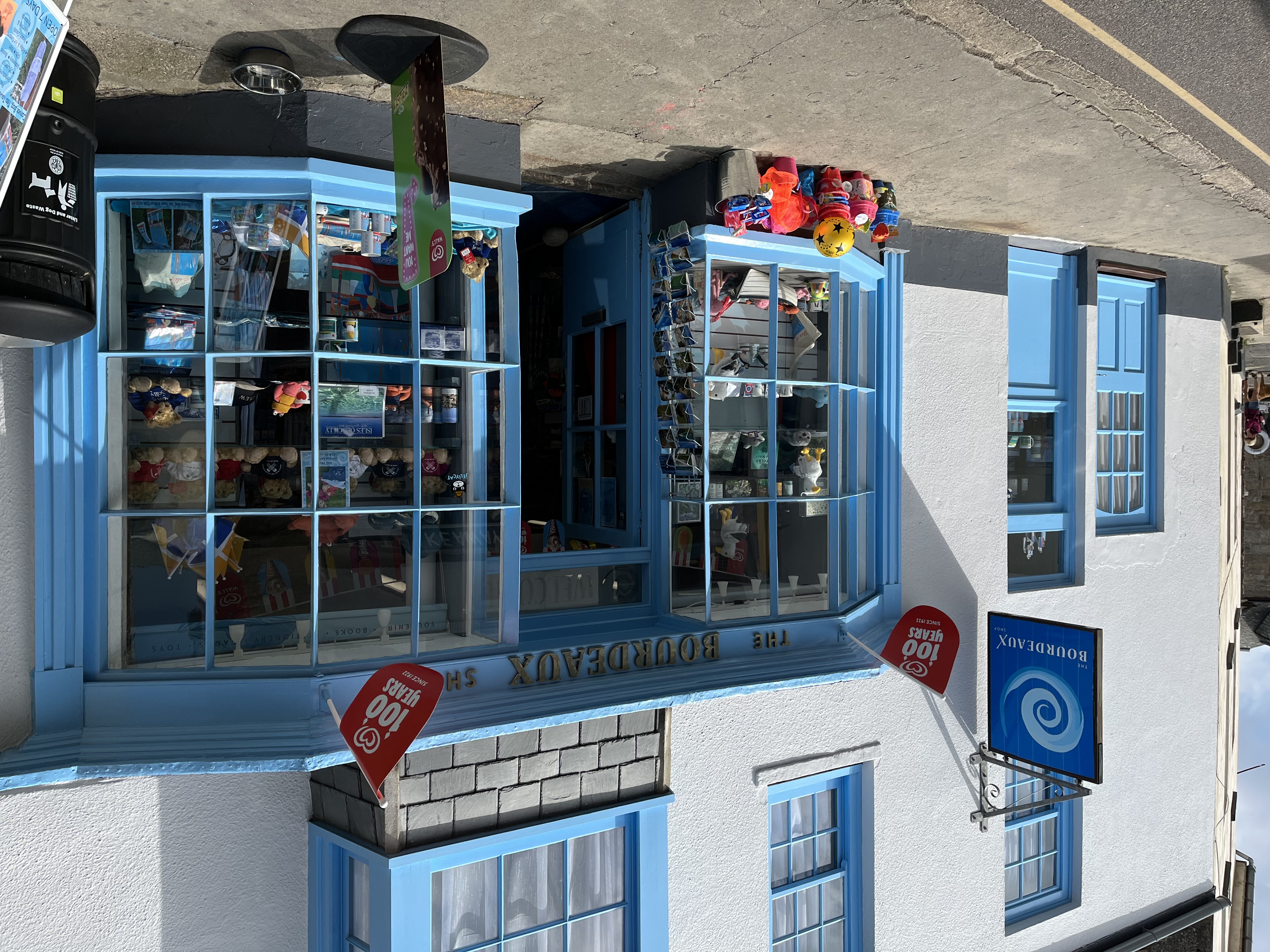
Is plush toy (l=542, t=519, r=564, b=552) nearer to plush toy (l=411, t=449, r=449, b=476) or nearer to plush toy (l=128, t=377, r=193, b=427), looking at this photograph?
plush toy (l=411, t=449, r=449, b=476)

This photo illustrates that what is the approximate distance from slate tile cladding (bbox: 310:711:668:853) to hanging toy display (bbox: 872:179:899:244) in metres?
3.27

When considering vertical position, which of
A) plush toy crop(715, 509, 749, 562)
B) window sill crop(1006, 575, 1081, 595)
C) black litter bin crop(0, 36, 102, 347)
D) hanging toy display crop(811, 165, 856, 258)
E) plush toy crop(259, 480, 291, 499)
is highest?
hanging toy display crop(811, 165, 856, 258)

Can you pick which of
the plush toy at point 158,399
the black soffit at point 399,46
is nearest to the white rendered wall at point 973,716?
the plush toy at point 158,399

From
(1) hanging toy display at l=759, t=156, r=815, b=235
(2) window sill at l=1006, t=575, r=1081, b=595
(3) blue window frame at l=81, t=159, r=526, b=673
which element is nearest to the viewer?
(3) blue window frame at l=81, t=159, r=526, b=673

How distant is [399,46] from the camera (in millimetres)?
3434

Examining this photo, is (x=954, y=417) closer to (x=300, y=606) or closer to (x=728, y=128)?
(x=728, y=128)

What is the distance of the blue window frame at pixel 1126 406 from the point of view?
24.6 ft

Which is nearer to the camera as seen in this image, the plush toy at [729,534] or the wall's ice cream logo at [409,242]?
the wall's ice cream logo at [409,242]

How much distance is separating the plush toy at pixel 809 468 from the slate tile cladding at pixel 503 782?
1680 mm

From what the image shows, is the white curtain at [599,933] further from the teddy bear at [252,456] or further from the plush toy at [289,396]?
the plush toy at [289,396]

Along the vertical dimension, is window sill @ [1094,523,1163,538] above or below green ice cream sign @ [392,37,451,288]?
below

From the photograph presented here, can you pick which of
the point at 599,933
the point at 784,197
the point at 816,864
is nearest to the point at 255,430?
the point at 784,197

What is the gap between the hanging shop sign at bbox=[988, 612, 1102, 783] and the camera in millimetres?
5492

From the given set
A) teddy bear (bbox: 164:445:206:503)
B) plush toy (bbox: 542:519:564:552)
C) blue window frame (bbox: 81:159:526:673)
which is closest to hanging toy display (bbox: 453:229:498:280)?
blue window frame (bbox: 81:159:526:673)
